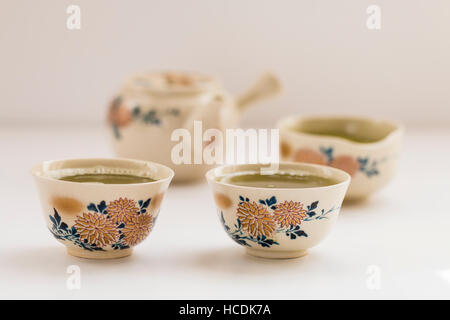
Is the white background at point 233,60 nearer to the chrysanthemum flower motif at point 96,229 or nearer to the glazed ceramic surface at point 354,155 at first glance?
the glazed ceramic surface at point 354,155

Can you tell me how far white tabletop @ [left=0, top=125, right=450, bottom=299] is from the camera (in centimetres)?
77

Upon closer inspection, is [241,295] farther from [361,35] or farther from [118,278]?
[361,35]

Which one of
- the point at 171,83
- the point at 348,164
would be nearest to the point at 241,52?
the point at 171,83

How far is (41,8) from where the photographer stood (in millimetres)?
1539

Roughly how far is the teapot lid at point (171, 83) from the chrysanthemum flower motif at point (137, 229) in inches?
15.5

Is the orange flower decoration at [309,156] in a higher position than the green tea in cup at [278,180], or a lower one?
lower

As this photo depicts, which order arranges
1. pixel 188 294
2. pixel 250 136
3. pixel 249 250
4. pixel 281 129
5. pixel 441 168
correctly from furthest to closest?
pixel 250 136
pixel 441 168
pixel 281 129
pixel 249 250
pixel 188 294

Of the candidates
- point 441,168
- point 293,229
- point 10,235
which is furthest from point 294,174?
point 441,168

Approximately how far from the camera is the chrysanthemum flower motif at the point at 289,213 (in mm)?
807

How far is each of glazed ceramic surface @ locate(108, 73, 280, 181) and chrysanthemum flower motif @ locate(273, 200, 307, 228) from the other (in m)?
0.39

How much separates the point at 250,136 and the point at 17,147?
0.42 metres
